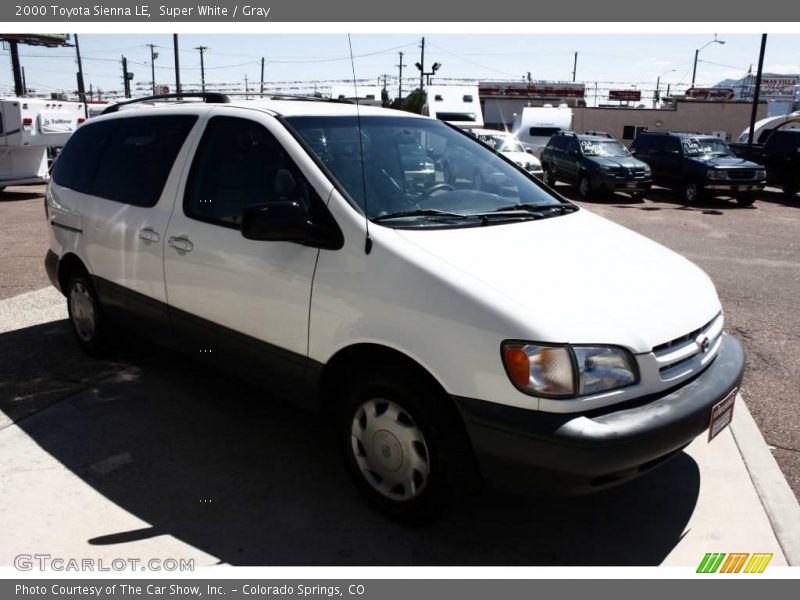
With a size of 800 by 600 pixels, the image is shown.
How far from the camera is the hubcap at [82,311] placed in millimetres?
4992

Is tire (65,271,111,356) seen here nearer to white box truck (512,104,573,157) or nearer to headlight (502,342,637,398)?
headlight (502,342,637,398)

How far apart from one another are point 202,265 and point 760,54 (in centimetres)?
2507

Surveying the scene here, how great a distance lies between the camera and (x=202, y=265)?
12.2ft

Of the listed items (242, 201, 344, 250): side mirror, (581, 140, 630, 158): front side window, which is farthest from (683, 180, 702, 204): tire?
(242, 201, 344, 250): side mirror

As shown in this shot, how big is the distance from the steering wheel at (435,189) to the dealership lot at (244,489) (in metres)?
1.48

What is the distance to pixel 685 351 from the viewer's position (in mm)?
2949

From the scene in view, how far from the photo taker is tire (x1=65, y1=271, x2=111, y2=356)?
4898mm

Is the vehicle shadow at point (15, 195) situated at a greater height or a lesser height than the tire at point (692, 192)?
lesser

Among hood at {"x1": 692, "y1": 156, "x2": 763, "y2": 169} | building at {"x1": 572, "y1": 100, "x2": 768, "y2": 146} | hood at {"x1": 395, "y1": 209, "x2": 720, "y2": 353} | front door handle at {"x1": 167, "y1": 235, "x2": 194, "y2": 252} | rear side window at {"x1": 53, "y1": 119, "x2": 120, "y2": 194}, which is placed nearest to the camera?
hood at {"x1": 395, "y1": 209, "x2": 720, "y2": 353}

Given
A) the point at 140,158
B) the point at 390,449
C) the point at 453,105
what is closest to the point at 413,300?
the point at 390,449

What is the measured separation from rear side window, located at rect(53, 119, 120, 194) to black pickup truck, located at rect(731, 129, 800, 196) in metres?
18.2

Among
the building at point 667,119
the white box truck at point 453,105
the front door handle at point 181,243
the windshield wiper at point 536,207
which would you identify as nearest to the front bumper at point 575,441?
the windshield wiper at point 536,207

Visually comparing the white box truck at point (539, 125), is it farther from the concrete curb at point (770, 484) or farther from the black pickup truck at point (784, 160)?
the concrete curb at point (770, 484)

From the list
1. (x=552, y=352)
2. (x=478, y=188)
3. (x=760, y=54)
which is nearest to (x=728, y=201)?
(x=760, y=54)
